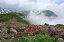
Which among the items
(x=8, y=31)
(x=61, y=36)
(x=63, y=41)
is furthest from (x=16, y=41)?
(x=8, y=31)

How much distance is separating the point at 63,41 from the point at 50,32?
168 centimetres

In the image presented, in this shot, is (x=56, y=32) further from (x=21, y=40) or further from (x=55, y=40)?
(x=21, y=40)

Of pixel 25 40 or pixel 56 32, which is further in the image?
pixel 56 32

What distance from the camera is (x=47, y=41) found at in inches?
400

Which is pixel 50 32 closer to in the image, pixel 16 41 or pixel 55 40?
pixel 55 40

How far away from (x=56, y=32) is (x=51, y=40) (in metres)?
3.34

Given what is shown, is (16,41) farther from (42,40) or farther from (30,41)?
(42,40)

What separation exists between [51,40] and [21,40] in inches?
61.4

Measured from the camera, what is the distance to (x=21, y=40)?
9609 millimetres

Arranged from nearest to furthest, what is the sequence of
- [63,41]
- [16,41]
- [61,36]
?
[16,41] < [63,41] < [61,36]

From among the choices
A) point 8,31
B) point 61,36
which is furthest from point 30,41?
point 8,31

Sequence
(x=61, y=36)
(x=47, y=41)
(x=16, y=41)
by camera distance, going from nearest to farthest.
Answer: (x=16, y=41) < (x=47, y=41) < (x=61, y=36)

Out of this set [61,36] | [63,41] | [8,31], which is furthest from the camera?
[8,31]

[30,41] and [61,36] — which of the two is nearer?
[30,41]
